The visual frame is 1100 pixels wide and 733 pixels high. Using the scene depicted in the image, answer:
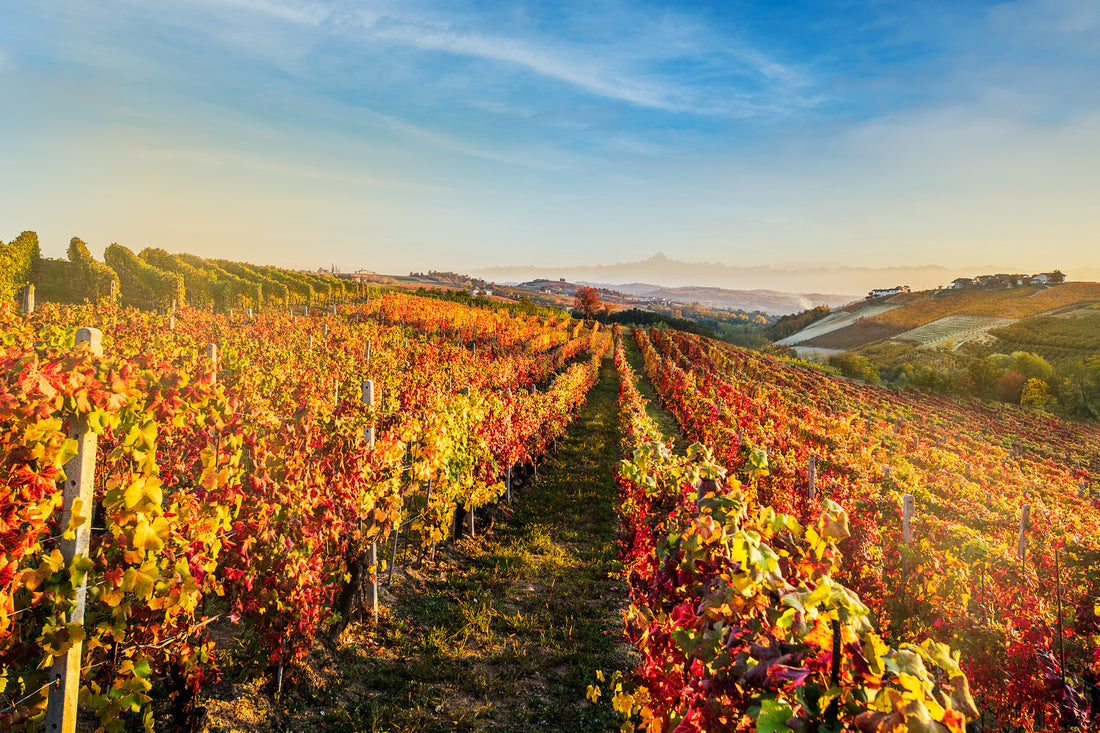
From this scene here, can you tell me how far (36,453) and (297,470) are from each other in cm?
181

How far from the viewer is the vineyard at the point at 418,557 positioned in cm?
174

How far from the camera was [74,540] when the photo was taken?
7.21 ft

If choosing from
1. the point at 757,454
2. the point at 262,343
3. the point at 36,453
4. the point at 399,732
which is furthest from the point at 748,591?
the point at 262,343

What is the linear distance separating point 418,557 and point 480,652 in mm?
1889

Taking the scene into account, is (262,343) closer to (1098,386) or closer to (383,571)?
(383,571)

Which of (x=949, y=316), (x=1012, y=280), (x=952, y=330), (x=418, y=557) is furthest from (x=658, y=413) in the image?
(x=1012, y=280)

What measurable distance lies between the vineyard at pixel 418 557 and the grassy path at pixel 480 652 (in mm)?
299

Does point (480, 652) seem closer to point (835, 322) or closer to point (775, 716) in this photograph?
point (775, 716)

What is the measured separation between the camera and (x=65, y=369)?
218 centimetres

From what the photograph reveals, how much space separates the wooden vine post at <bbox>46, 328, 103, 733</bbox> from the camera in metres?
2.19

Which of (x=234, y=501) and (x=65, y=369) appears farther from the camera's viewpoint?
(x=234, y=501)

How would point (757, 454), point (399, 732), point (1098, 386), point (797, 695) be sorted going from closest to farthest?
point (797, 695) < point (757, 454) < point (399, 732) < point (1098, 386)

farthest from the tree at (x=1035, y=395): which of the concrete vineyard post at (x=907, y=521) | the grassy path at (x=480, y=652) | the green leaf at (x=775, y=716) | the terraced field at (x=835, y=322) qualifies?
the green leaf at (x=775, y=716)

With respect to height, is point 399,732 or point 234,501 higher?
point 234,501
